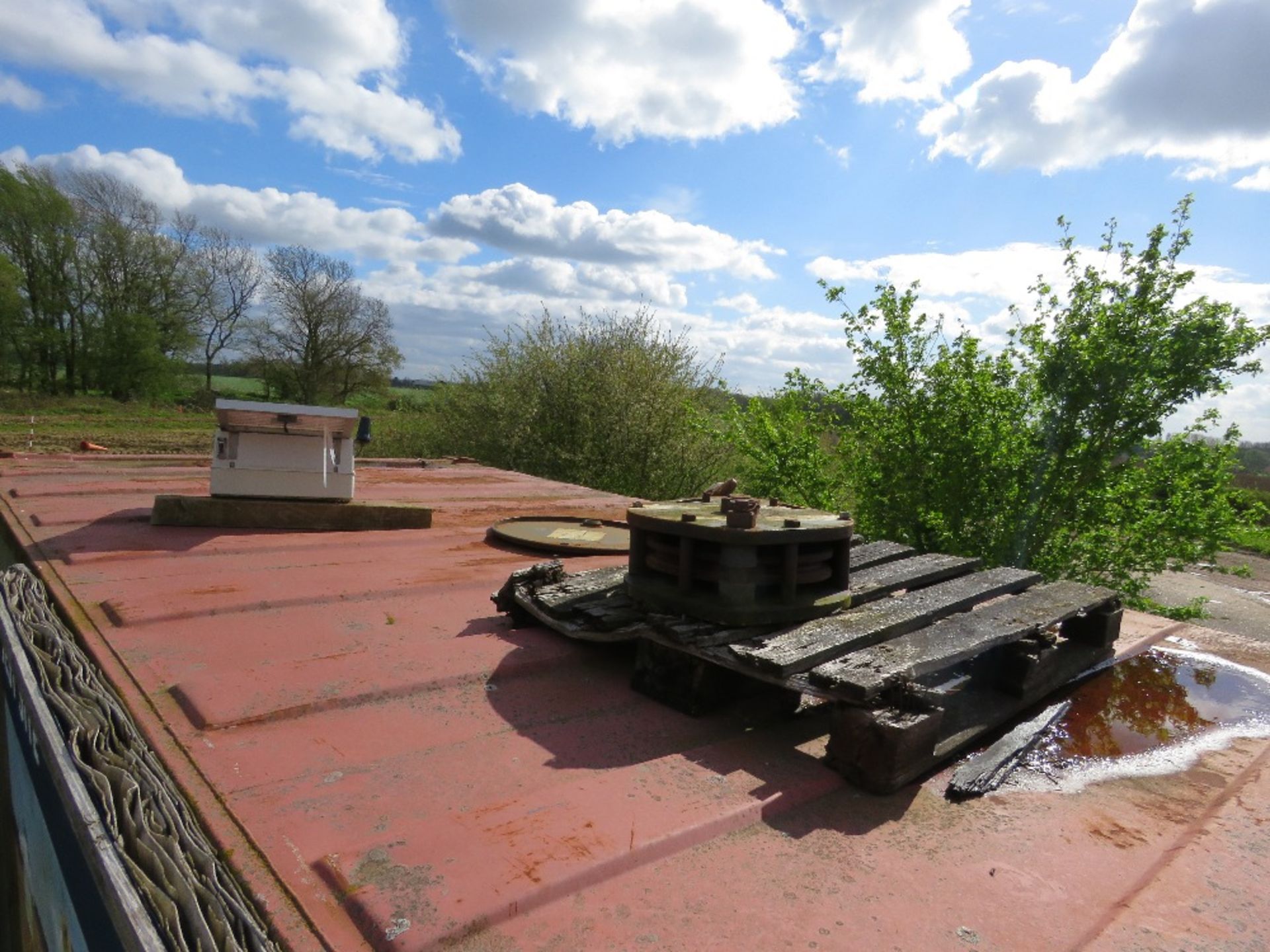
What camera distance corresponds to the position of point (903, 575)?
9.12 feet

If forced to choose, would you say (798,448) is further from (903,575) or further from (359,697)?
(359,697)

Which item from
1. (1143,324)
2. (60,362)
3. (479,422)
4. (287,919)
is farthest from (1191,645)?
(60,362)

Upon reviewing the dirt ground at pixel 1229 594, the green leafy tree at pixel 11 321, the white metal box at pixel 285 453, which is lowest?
the dirt ground at pixel 1229 594

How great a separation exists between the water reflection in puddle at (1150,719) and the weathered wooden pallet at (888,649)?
0.13m

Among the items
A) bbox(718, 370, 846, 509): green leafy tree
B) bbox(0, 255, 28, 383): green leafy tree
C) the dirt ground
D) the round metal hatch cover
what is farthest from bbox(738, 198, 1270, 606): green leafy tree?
bbox(0, 255, 28, 383): green leafy tree

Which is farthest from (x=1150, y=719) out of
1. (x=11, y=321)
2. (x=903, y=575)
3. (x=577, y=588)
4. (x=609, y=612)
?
(x=11, y=321)

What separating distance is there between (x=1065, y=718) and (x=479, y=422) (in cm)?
1269

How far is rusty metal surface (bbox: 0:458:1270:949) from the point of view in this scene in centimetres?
133

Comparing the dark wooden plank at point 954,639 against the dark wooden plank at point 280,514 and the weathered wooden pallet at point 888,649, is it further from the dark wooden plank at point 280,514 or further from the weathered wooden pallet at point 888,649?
the dark wooden plank at point 280,514

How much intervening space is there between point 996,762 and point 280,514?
364 centimetres

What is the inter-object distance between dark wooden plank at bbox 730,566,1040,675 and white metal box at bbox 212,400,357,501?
2.79m

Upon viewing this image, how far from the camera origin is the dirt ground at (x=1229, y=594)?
14.2 meters

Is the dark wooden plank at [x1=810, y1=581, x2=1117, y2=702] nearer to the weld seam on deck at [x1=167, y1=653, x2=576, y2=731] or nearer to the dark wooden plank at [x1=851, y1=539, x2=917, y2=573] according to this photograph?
the dark wooden plank at [x1=851, y1=539, x2=917, y2=573]

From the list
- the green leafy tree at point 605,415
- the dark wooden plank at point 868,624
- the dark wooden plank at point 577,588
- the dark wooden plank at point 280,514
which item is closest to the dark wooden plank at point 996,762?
the dark wooden plank at point 868,624
